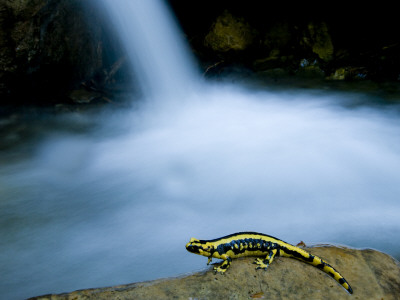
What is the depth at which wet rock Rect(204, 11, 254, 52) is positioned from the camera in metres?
9.49

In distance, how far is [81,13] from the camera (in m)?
6.71

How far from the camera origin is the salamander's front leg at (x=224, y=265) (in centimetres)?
252

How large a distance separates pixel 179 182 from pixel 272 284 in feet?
9.13

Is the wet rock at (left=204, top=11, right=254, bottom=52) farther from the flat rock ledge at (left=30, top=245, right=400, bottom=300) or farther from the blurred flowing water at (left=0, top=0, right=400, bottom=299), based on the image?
the flat rock ledge at (left=30, top=245, right=400, bottom=300)

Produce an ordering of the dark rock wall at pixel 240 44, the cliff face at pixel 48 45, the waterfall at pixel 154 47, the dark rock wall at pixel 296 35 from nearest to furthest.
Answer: the cliff face at pixel 48 45 < the dark rock wall at pixel 240 44 < the waterfall at pixel 154 47 < the dark rock wall at pixel 296 35

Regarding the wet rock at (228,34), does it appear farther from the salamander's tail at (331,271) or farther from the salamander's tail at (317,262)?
the salamander's tail at (331,271)

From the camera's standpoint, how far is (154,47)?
29.6ft

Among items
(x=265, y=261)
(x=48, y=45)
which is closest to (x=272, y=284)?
(x=265, y=261)

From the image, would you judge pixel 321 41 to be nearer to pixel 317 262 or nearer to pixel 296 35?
pixel 296 35

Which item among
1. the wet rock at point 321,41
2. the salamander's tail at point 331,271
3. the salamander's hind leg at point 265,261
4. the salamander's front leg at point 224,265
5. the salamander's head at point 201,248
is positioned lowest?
the salamander's tail at point 331,271

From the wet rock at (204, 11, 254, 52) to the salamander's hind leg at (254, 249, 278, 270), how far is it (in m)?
8.13

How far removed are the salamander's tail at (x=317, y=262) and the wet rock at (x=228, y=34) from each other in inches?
319

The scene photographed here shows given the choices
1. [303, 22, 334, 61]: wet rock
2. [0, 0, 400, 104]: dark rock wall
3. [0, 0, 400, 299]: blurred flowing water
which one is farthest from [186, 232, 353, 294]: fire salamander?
[303, 22, 334, 61]: wet rock

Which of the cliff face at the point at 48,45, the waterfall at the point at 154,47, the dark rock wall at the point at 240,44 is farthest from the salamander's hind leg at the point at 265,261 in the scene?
the waterfall at the point at 154,47
